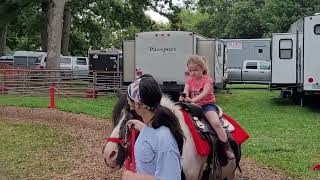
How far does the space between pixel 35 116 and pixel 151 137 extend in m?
14.4

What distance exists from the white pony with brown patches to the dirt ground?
2757 mm

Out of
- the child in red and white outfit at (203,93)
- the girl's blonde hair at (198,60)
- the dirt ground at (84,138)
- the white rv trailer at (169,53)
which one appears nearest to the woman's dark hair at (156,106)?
the child in red and white outfit at (203,93)

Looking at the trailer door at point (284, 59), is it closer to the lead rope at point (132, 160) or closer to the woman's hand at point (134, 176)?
the lead rope at point (132, 160)

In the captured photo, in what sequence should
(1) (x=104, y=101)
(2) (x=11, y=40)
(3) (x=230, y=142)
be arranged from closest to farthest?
(3) (x=230, y=142) → (1) (x=104, y=101) → (2) (x=11, y=40)

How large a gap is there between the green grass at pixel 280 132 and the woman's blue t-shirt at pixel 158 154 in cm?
584

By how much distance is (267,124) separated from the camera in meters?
15.4

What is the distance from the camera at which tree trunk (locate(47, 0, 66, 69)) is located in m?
29.2

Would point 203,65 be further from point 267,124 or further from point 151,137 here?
point 267,124

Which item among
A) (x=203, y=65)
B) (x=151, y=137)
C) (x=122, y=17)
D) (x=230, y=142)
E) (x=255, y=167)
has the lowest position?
(x=255, y=167)

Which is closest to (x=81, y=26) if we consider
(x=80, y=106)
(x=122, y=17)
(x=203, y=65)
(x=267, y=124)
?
(x=122, y=17)

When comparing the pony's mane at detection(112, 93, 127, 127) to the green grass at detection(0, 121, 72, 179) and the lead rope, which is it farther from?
the green grass at detection(0, 121, 72, 179)

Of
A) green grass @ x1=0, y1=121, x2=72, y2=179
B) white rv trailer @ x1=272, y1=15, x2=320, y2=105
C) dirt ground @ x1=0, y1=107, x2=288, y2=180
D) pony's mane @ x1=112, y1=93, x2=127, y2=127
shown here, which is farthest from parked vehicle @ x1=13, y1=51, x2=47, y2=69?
pony's mane @ x1=112, y1=93, x2=127, y2=127

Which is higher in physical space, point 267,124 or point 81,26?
point 81,26

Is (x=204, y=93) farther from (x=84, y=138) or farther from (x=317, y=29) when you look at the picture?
(x=317, y=29)
